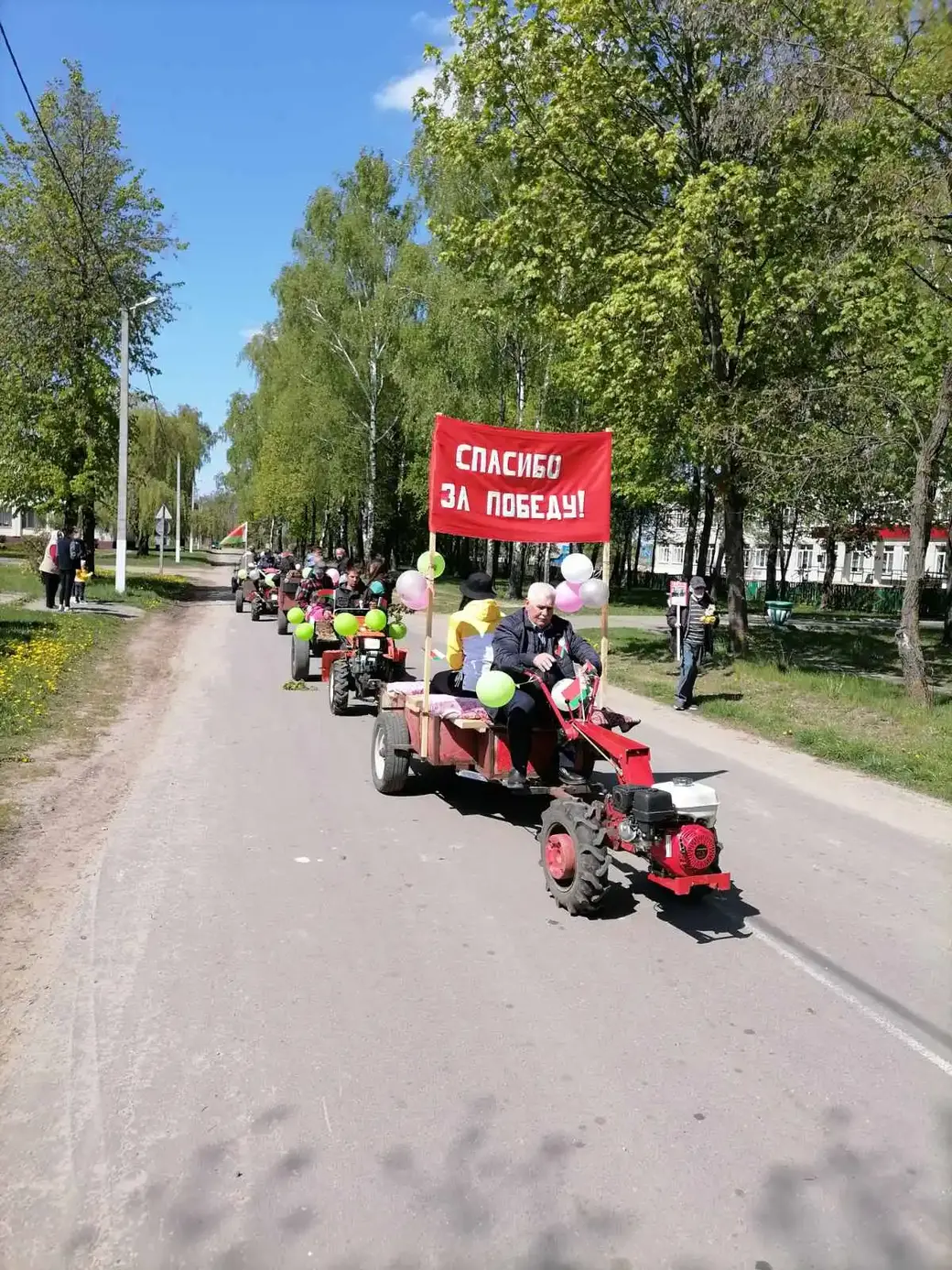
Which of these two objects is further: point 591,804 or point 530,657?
point 530,657

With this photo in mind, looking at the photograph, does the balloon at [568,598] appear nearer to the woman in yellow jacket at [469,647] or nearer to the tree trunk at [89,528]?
the woman in yellow jacket at [469,647]

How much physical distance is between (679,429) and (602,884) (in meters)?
13.9

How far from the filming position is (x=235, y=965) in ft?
15.1

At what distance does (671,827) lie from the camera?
514 centimetres

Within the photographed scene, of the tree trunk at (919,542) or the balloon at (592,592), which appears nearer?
the balloon at (592,592)

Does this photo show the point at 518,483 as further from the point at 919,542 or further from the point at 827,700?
the point at 919,542

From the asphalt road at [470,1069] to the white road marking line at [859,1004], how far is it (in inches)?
0.6

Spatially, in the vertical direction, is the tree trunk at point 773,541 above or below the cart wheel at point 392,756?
above

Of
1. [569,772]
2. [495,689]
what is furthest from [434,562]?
[569,772]

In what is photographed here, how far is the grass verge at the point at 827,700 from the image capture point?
397 inches

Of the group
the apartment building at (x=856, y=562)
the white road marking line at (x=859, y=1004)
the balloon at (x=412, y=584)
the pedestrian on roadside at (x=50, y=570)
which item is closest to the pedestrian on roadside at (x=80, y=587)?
the pedestrian on roadside at (x=50, y=570)

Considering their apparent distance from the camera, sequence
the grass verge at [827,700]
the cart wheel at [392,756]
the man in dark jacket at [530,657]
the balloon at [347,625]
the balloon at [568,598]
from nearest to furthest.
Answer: the man in dark jacket at [530,657] → the cart wheel at [392,756] → the balloon at [568,598] → the grass verge at [827,700] → the balloon at [347,625]

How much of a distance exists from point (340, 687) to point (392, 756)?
389 cm

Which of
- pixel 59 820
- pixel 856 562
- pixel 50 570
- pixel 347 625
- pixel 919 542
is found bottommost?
pixel 59 820
